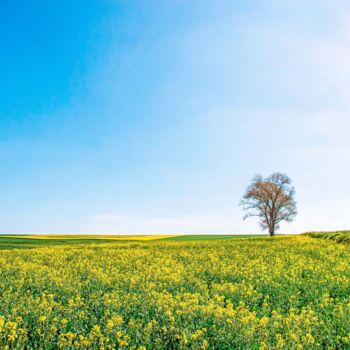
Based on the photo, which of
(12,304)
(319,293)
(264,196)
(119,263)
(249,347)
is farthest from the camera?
(264,196)

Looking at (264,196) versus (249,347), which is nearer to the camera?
(249,347)

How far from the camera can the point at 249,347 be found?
7.43 m

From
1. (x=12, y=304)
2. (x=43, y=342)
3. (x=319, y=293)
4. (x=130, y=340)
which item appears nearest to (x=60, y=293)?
(x=12, y=304)

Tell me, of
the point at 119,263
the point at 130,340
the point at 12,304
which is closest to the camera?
the point at 130,340

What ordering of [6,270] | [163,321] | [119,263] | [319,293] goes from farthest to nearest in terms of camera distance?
[119,263], [6,270], [319,293], [163,321]

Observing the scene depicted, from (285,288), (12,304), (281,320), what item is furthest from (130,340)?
(285,288)

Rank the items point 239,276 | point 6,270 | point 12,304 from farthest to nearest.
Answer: point 6,270 → point 239,276 → point 12,304

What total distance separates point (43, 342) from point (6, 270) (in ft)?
42.0

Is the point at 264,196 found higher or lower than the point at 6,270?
higher

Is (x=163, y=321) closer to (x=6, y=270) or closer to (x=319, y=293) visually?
(x=319, y=293)

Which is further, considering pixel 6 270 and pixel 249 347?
pixel 6 270

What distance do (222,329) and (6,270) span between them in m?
15.0

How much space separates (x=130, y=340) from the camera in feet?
26.1

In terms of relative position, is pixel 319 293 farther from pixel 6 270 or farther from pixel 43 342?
pixel 6 270
